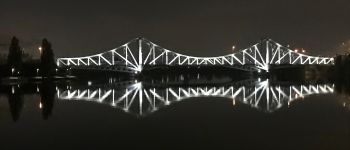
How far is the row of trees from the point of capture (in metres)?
53.5

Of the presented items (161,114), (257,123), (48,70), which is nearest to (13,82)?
(48,70)

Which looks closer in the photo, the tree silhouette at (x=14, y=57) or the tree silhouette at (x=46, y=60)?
the tree silhouette at (x=14, y=57)

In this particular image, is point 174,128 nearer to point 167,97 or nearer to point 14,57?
point 167,97

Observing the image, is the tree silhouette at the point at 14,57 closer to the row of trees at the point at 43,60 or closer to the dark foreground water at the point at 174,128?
the row of trees at the point at 43,60

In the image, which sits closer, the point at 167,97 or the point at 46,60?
the point at 167,97

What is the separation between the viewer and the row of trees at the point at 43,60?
5350 centimetres

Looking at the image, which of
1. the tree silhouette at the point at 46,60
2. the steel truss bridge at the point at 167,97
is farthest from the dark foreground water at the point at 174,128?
the tree silhouette at the point at 46,60

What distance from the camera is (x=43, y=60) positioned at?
56.3 metres

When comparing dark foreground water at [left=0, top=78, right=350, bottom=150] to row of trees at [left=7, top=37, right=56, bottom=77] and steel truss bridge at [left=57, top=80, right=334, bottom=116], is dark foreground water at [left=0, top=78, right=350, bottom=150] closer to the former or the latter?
steel truss bridge at [left=57, top=80, right=334, bottom=116]

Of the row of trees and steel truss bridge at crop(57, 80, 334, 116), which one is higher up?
the row of trees

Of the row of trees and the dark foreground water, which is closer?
the dark foreground water

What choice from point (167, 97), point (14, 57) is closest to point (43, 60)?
point (14, 57)

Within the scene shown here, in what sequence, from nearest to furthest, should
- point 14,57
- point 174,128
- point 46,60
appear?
1. point 174,128
2. point 14,57
3. point 46,60

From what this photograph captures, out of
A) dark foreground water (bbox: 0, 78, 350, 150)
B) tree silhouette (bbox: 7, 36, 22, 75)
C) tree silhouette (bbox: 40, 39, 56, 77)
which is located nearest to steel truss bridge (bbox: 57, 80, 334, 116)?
dark foreground water (bbox: 0, 78, 350, 150)
